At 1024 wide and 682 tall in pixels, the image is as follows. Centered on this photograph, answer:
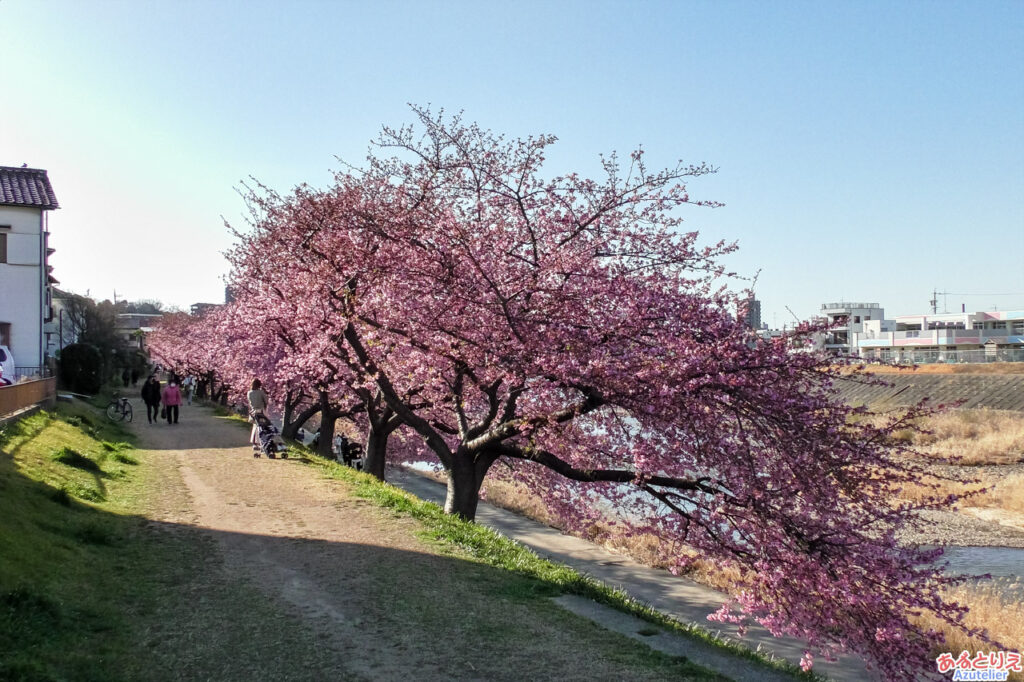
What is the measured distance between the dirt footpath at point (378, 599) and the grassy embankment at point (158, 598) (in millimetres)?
39

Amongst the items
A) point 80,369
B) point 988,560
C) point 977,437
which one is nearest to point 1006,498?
point 988,560

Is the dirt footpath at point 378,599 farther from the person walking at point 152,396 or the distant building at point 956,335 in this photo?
the distant building at point 956,335

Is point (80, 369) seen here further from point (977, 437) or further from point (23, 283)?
point (977, 437)

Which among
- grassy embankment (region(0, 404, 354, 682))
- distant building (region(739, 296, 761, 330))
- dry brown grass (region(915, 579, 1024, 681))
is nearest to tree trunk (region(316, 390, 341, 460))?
grassy embankment (region(0, 404, 354, 682))

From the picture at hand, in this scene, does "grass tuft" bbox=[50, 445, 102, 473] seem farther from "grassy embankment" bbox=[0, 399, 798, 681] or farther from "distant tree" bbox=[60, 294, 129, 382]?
"distant tree" bbox=[60, 294, 129, 382]

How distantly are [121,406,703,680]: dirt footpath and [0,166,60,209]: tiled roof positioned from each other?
888 inches

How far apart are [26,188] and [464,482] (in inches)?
1045

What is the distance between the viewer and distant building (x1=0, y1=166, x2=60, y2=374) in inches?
1172

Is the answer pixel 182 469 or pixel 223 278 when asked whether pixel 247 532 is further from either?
pixel 223 278

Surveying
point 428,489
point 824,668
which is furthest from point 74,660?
point 428,489

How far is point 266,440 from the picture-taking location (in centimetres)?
1733

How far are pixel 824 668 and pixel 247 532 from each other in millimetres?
9634

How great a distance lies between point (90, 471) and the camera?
13.4 meters

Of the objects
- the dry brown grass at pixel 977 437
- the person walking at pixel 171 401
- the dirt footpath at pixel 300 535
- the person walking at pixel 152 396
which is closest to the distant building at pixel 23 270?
the person walking at pixel 152 396
